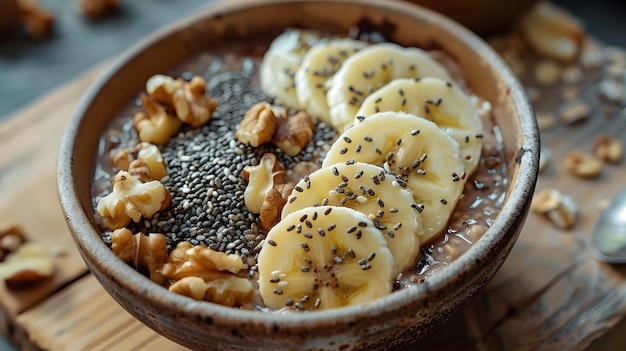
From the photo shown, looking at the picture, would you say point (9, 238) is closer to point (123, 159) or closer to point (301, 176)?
point (123, 159)

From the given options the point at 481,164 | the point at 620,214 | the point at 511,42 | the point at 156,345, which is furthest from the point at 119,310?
the point at 511,42

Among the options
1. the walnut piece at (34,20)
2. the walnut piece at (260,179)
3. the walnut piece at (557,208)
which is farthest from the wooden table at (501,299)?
the walnut piece at (34,20)

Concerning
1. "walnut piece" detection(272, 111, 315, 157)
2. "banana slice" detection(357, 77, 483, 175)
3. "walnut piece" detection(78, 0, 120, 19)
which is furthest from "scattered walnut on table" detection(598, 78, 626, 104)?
"walnut piece" detection(78, 0, 120, 19)

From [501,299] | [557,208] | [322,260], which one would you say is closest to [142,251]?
[322,260]

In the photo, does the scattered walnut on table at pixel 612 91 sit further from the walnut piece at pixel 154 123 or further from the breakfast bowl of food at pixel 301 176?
the walnut piece at pixel 154 123

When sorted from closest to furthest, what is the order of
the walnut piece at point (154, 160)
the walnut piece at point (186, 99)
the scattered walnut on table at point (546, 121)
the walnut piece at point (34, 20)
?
the walnut piece at point (154, 160), the walnut piece at point (186, 99), the scattered walnut on table at point (546, 121), the walnut piece at point (34, 20)
